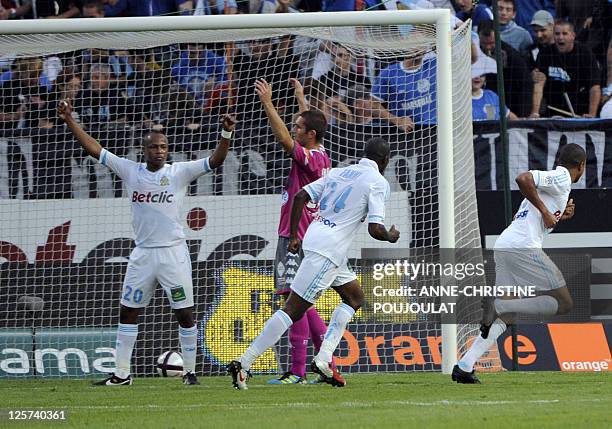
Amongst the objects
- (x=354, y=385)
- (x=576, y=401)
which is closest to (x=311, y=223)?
(x=354, y=385)

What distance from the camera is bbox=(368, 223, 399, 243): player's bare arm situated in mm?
9281

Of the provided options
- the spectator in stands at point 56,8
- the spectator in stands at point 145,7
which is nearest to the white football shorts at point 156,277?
the spectator in stands at point 145,7

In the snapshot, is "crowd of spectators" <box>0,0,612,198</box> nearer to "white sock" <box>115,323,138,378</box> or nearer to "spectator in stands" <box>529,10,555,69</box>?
"spectator in stands" <box>529,10,555,69</box>

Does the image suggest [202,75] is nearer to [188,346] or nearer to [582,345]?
[188,346]

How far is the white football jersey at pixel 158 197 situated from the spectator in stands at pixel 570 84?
659 cm

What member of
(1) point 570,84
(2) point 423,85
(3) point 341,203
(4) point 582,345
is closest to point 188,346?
(3) point 341,203

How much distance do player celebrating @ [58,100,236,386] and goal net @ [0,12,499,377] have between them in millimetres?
2125

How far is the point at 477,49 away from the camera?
54.1 feet

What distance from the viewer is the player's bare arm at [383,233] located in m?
9.28

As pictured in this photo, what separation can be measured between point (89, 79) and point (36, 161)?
1.27 meters

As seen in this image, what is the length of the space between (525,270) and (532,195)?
30.5 inches

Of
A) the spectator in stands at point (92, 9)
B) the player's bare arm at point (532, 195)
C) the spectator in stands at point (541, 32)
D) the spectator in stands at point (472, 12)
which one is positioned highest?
the spectator in stands at point (92, 9)

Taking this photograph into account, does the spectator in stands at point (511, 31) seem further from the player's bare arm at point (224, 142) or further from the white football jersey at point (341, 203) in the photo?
the white football jersey at point (341, 203)

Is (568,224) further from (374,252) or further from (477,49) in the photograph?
(477,49)
